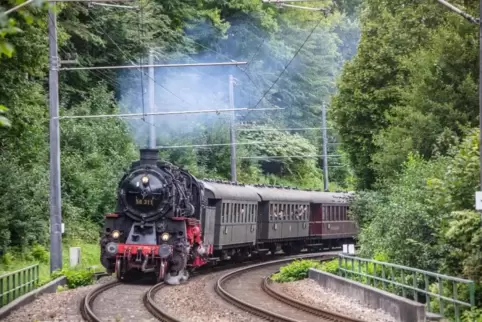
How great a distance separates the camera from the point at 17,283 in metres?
20.6

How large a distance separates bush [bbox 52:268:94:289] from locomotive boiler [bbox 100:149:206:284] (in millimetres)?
611

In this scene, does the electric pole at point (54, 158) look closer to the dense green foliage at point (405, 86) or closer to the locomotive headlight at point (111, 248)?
the locomotive headlight at point (111, 248)

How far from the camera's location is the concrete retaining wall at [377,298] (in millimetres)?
15219

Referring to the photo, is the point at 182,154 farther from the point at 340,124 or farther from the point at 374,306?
the point at 374,306

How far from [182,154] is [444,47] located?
79.4ft

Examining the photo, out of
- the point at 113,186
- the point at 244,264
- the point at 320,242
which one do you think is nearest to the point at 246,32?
the point at 320,242

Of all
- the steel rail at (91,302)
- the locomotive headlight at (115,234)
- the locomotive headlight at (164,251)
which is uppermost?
the locomotive headlight at (115,234)

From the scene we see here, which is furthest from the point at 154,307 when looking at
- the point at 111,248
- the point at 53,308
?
the point at 111,248

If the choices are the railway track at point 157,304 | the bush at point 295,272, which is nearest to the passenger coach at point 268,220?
the railway track at point 157,304

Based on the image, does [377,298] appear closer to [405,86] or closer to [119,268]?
[119,268]

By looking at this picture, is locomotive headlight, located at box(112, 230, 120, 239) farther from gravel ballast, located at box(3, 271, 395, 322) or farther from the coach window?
the coach window

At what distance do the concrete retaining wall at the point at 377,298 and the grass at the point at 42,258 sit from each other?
307 inches

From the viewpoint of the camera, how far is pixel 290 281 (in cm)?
2628

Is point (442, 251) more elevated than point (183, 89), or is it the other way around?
point (183, 89)
